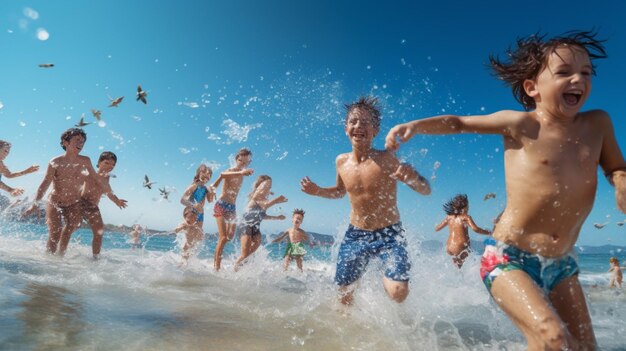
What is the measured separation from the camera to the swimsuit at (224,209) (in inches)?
324

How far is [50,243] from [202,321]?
5.62 metres

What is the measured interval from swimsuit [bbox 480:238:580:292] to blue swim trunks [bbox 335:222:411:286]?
1349 mm

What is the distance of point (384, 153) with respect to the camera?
14.2 ft

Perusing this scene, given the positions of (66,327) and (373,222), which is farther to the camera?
(373,222)

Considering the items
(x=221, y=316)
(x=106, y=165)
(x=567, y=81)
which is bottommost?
(x=221, y=316)

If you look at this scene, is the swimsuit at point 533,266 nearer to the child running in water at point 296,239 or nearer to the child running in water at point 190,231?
the child running in water at point 190,231

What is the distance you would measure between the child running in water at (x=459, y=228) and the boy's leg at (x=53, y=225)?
747cm

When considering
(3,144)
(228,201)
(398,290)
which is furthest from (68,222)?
(398,290)

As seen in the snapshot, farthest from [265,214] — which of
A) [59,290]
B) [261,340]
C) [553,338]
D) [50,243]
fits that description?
[553,338]

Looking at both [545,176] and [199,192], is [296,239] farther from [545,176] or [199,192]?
[545,176]

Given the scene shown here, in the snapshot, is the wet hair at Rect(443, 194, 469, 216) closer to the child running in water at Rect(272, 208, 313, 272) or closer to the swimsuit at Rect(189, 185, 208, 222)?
the child running in water at Rect(272, 208, 313, 272)

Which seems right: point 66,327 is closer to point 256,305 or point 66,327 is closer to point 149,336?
point 149,336

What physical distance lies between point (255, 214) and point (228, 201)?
2.35 ft

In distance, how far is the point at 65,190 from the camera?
7.09m
